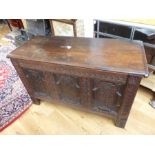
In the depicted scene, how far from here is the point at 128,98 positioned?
Result: 991mm

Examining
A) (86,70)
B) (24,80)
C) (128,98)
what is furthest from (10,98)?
(128,98)

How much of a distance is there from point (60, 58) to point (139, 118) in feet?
2.93

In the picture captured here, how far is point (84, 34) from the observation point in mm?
1534

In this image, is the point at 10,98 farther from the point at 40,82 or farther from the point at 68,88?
the point at 68,88

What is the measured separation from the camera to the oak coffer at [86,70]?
3.00ft

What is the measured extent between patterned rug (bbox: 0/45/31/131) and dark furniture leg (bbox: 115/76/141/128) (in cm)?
92

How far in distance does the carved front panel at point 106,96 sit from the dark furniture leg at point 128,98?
1.5 inches

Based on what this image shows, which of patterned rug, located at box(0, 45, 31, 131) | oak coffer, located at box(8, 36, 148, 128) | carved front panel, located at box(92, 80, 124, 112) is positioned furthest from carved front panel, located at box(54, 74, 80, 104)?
patterned rug, located at box(0, 45, 31, 131)

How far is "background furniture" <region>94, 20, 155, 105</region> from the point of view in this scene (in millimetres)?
1216

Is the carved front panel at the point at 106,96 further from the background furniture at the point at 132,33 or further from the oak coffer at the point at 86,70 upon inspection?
the background furniture at the point at 132,33

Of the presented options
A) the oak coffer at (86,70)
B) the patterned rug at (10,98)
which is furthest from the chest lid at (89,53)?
the patterned rug at (10,98)

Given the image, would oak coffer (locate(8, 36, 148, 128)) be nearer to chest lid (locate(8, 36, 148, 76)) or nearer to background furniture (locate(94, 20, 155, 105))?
chest lid (locate(8, 36, 148, 76))
